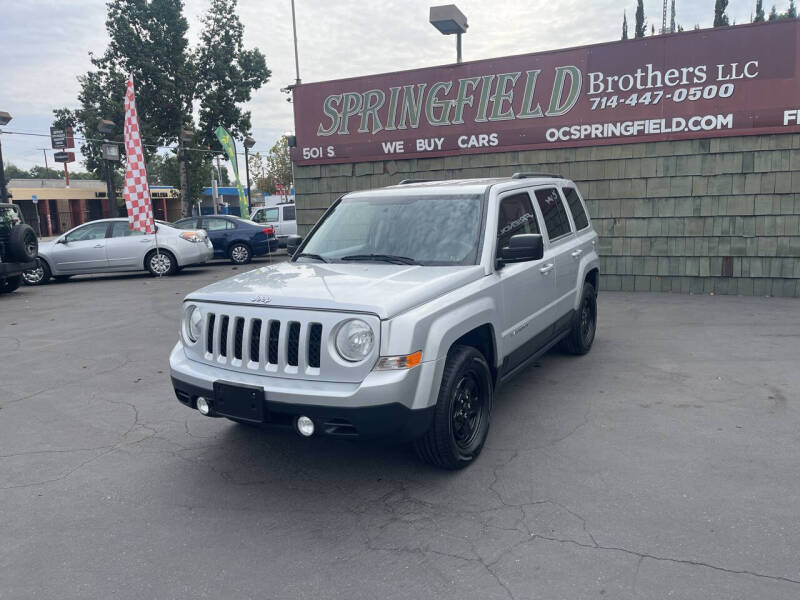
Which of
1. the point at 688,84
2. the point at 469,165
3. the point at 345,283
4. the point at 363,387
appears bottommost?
the point at 363,387

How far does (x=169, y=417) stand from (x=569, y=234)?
3.86m

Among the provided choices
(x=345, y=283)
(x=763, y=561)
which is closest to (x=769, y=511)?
(x=763, y=561)

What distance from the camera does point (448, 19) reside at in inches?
492

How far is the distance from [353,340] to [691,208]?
838cm

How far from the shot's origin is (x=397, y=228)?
182 inches

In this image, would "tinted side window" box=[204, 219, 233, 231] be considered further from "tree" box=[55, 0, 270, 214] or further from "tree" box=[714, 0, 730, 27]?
"tree" box=[714, 0, 730, 27]

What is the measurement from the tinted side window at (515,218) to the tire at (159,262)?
1127cm

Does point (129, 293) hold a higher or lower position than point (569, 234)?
lower

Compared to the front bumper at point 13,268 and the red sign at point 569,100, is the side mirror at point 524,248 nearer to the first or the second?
the red sign at point 569,100

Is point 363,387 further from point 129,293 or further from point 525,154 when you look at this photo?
point 129,293

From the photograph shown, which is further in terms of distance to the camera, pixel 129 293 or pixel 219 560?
pixel 129 293

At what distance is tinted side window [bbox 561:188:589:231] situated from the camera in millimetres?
6129

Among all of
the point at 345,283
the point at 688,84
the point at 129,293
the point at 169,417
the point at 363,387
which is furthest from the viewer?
the point at 129,293

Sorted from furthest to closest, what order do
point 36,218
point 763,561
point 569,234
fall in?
point 36,218 → point 569,234 → point 763,561
